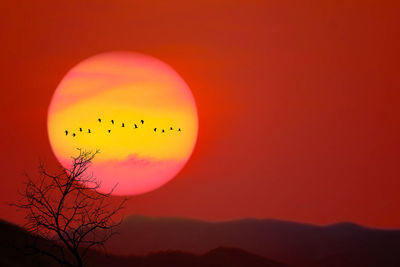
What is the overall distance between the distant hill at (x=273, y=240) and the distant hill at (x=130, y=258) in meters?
19.1

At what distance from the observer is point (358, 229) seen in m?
106

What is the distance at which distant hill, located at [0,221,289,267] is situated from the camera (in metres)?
44.9

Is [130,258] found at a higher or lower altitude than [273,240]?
lower

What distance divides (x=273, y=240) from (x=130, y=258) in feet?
140

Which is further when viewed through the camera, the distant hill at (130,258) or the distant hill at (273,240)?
the distant hill at (273,240)

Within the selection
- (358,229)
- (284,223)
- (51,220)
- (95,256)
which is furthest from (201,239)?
(51,220)

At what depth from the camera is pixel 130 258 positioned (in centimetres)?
6669

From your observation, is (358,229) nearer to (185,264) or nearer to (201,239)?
(201,239)

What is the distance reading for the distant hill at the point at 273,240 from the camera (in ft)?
313

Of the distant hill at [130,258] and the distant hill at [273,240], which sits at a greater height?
the distant hill at [273,240]

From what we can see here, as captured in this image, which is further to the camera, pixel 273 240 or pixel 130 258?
pixel 273 240

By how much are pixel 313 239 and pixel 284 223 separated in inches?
259

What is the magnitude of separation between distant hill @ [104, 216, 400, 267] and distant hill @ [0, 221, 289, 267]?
62.6ft

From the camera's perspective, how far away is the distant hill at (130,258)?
44.9m
